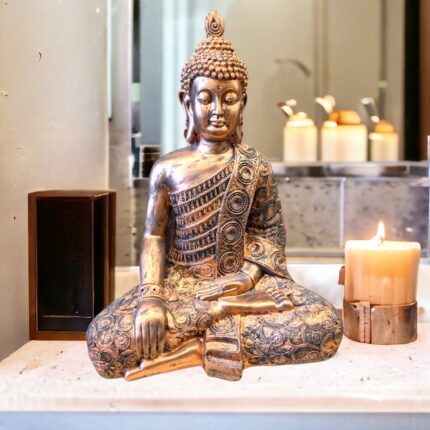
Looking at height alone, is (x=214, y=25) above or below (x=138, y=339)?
above

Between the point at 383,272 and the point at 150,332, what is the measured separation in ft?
1.27

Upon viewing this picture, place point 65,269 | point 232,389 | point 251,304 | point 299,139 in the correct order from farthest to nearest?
point 299,139, point 65,269, point 251,304, point 232,389

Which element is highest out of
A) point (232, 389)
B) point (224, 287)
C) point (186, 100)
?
point (186, 100)

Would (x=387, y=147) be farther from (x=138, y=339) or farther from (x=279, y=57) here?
(x=138, y=339)

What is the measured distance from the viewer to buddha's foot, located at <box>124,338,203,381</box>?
0.79m

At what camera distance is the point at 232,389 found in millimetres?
738

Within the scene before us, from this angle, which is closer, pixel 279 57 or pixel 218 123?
pixel 218 123

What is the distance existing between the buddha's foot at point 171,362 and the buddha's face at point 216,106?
312 mm

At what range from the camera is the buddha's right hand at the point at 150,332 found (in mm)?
791

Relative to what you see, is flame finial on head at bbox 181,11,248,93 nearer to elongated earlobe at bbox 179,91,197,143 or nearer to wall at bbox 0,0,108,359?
elongated earlobe at bbox 179,91,197,143

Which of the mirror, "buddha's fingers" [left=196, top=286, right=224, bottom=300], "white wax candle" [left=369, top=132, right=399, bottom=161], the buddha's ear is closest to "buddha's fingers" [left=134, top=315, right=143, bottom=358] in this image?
"buddha's fingers" [left=196, top=286, right=224, bottom=300]

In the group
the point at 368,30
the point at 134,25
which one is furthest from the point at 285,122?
the point at 134,25

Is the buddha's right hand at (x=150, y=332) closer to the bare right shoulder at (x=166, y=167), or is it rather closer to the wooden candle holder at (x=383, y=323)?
the bare right shoulder at (x=166, y=167)

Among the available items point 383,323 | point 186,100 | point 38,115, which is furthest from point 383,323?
point 38,115
